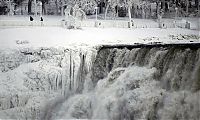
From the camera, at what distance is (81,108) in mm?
5711

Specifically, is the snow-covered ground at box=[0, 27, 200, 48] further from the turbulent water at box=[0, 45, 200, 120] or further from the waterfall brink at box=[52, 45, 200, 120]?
the waterfall brink at box=[52, 45, 200, 120]

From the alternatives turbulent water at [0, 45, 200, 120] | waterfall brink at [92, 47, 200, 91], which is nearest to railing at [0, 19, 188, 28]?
turbulent water at [0, 45, 200, 120]

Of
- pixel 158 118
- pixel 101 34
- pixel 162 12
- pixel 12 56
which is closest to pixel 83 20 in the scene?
pixel 101 34

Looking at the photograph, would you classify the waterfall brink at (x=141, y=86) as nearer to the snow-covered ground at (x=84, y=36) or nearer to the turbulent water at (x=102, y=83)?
the turbulent water at (x=102, y=83)

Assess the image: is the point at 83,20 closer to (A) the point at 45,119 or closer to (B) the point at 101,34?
(B) the point at 101,34

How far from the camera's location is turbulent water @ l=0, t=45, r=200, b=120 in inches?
184

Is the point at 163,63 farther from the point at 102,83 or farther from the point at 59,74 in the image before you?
the point at 59,74

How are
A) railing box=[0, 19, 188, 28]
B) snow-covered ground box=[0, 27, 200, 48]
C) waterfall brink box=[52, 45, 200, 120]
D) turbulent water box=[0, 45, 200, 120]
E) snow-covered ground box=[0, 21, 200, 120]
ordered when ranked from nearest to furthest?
1. waterfall brink box=[52, 45, 200, 120]
2. turbulent water box=[0, 45, 200, 120]
3. snow-covered ground box=[0, 21, 200, 120]
4. snow-covered ground box=[0, 27, 200, 48]
5. railing box=[0, 19, 188, 28]

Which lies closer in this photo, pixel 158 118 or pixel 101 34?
pixel 158 118

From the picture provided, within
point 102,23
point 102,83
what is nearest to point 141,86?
point 102,83

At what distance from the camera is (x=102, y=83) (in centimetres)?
578

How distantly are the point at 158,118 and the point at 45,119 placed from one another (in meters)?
1.81

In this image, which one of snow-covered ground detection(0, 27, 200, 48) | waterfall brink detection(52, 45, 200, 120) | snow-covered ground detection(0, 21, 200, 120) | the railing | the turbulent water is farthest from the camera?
the railing

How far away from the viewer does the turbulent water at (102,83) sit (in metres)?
4.68
